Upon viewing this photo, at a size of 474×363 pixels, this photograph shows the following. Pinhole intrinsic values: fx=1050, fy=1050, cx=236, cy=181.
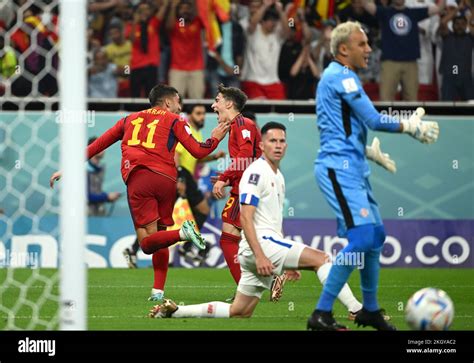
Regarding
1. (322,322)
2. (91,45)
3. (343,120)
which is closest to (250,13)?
(91,45)

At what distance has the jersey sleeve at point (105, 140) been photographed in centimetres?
995

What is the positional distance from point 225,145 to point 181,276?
3003 mm

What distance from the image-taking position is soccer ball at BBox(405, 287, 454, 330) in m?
7.18

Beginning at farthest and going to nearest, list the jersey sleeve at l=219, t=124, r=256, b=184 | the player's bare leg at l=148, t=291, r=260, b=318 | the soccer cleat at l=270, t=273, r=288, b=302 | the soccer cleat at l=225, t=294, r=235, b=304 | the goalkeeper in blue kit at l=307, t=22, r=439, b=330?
the jersey sleeve at l=219, t=124, r=256, b=184 < the soccer cleat at l=225, t=294, r=235, b=304 < the soccer cleat at l=270, t=273, r=288, b=302 < the player's bare leg at l=148, t=291, r=260, b=318 < the goalkeeper in blue kit at l=307, t=22, r=439, b=330

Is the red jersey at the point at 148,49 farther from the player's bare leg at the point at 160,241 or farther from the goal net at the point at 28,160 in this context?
the player's bare leg at the point at 160,241

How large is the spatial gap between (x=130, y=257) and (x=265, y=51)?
12.9 ft

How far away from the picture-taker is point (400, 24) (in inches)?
653

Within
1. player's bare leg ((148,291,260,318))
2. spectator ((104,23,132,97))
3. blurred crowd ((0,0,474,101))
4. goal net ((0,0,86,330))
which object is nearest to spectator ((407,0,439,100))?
blurred crowd ((0,0,474,101))

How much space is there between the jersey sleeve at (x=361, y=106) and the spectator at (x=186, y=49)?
9079mm

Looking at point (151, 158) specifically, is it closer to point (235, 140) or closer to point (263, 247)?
point (235, 140)

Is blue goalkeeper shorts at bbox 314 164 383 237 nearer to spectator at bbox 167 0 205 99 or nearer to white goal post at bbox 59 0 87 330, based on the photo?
white goal post at bbox 59 0 87 330

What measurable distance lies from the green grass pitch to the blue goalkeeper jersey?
1438mm

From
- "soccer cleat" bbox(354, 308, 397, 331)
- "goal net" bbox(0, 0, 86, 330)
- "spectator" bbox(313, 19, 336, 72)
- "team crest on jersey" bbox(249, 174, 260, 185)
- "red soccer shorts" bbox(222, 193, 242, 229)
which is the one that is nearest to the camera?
"soccer cleat" bbox(354, 308, 397, 331)
